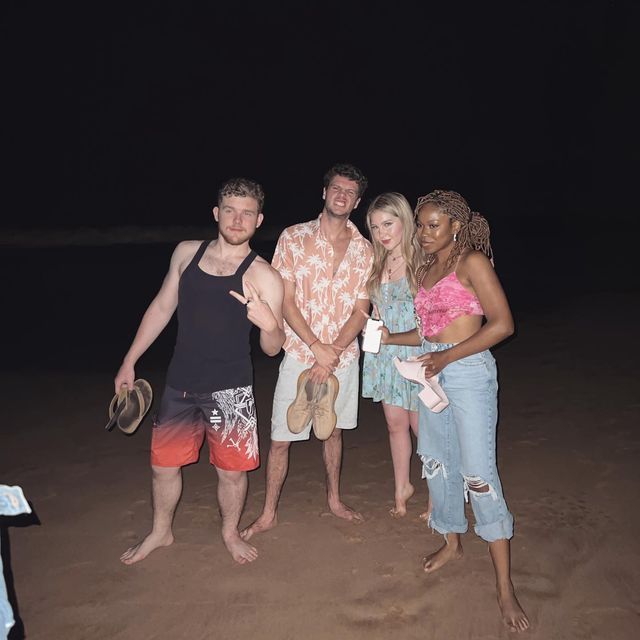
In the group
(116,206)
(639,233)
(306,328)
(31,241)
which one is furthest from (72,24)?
(306,328)

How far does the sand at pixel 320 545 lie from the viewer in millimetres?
3266

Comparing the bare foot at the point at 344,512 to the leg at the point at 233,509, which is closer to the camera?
the leg at the point at 233,509

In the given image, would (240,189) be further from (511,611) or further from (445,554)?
(511,611)

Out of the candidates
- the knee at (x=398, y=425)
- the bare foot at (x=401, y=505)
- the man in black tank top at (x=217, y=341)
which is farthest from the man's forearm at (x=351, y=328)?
the bare foot at (x=401, y=505)

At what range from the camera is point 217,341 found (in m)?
3.58

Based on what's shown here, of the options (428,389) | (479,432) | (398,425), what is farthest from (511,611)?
(398,425)

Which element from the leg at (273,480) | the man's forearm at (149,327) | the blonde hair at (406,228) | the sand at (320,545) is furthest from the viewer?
the leg at (273,480)

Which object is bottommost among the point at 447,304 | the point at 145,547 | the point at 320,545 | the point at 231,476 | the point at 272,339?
the point at 320,545

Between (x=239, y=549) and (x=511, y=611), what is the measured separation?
5.18 ft

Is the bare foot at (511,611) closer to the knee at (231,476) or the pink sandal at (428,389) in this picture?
the pink sandal at (428,389)

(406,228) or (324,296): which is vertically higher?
(406,228)

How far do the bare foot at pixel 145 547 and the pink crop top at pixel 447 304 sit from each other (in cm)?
205

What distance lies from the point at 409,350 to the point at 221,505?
149 centimetres

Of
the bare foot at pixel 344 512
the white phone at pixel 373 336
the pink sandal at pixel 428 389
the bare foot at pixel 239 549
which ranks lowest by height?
the bare foot at pixel 344 512
